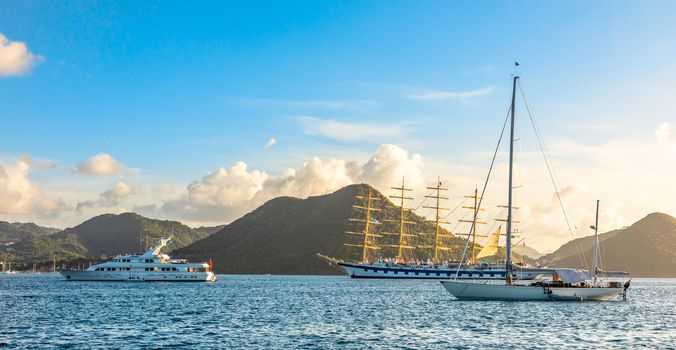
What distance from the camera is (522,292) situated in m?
77.9

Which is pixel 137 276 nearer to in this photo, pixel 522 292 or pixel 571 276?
pixel 522 292

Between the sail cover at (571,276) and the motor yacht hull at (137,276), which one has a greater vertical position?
the sail cover at (571,276)

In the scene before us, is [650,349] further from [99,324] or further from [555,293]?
[99,324]

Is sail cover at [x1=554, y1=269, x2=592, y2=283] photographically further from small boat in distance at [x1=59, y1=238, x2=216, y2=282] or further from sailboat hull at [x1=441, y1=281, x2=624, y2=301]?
Result: small boat in distance at [x1=59, y1=238, x2=216, y2=282]

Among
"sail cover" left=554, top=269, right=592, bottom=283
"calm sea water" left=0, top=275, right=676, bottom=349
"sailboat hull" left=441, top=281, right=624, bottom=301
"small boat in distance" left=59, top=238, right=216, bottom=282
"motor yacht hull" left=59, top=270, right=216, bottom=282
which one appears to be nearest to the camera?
"calm sea water" left=0, top=275, right=676, bottom=349

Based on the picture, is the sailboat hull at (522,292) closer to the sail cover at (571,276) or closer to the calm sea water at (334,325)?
the calm sea water at (334,325)

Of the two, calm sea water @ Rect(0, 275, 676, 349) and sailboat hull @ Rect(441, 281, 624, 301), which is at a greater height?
sailboat hull @ Rect(441, 281, 624, 301)

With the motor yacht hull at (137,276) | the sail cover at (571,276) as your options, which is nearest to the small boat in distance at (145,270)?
the motor yacht hull at (137,276)

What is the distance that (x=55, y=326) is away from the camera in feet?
191

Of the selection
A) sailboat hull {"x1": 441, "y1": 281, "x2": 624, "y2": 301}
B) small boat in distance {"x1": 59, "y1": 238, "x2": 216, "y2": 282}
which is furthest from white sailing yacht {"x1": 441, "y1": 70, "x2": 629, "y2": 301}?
small boat in distance {"x1": 59, "y1": 238, "x2": 216, "y2": 282}

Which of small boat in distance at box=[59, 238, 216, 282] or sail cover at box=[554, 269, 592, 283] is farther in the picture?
small boat in distance at box=[59, 238, 216, 282]

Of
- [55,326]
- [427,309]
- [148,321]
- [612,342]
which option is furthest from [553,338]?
[55,326]

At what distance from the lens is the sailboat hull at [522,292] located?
7750 centimetres

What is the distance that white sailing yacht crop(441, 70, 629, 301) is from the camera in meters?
77.7
